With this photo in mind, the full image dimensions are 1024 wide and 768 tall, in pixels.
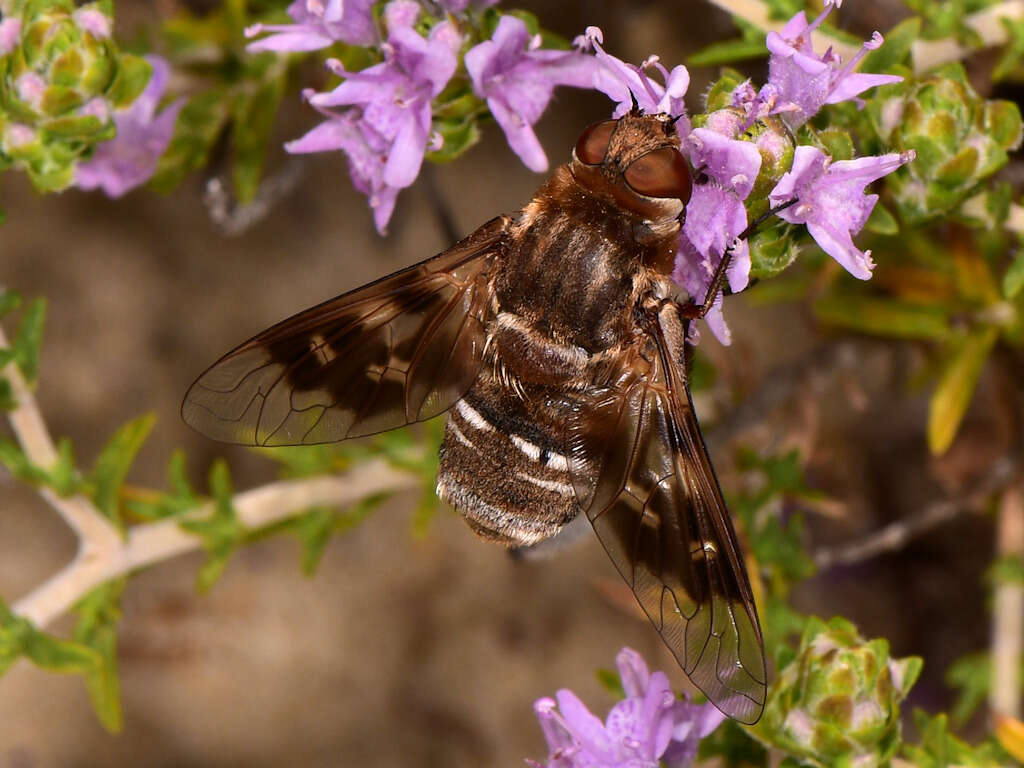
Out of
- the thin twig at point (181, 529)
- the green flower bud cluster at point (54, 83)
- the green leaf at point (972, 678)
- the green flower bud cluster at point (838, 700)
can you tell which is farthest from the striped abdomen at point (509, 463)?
the green leaf at point (972, 678)

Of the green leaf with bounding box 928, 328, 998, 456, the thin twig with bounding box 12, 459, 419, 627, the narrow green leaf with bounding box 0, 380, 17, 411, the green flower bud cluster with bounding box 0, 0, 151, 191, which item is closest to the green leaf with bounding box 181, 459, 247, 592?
the thin twig with bounding box 12, 459, 419, 627

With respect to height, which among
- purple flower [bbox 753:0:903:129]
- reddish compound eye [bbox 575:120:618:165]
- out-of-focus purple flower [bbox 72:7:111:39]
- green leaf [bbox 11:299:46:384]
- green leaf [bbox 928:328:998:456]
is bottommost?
green leaf [bbox 928:328:998:456]

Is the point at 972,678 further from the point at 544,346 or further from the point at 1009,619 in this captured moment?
the point at 544,346

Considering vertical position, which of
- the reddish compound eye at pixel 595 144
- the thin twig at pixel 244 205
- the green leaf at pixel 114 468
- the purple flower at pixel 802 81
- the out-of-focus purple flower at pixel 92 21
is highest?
the out-of-focus purple flower at pixel 92 21

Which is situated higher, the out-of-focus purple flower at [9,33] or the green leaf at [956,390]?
the out-of-focus purple flower at [9,33]

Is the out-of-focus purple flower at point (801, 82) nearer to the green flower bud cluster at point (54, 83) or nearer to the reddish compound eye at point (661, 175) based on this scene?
the reddish compound eye at point (661, 175)

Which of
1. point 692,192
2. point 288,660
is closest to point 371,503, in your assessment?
point 288,660

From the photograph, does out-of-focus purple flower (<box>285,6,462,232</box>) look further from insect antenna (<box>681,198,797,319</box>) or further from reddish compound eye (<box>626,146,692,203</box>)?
insect antenna (<box>681,198,797,319</box>)
